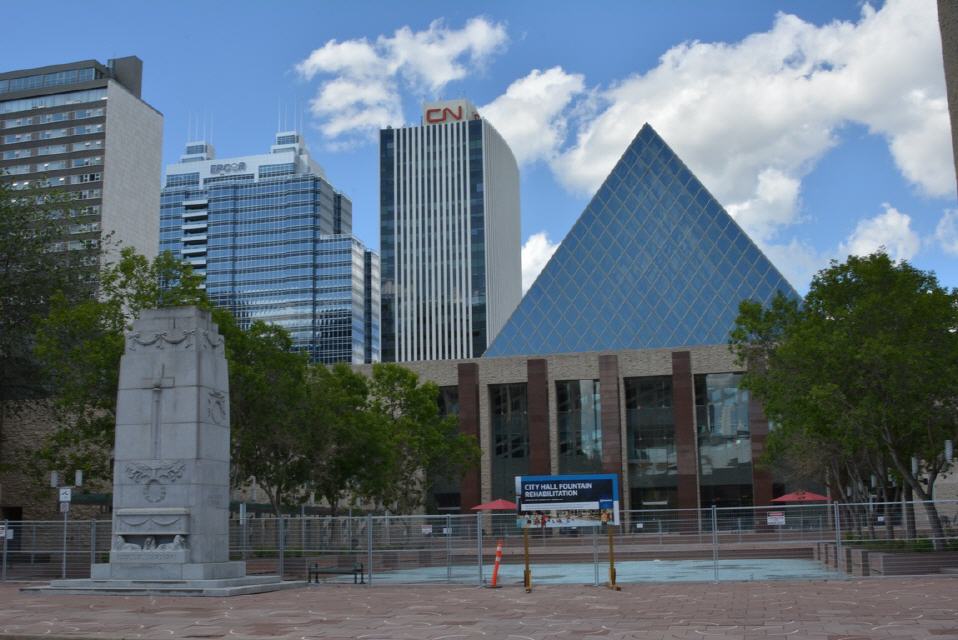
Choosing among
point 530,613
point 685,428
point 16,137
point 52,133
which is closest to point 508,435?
point 685,428

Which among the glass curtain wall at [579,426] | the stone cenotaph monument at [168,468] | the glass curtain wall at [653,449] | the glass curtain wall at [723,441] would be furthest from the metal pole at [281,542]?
the glass curtain wall at [723,441]

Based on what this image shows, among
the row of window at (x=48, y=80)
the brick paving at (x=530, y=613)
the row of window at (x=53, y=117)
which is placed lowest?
the brick paving at (x=530, y=613)

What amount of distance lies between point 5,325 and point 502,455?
140ft

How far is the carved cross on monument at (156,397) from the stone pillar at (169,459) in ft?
0.08

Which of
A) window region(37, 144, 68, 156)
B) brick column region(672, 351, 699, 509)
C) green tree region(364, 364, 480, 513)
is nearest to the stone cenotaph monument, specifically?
green tree region(364, 364, 480, 513)

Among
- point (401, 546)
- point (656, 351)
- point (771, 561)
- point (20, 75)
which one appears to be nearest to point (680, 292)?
point (656, 351)

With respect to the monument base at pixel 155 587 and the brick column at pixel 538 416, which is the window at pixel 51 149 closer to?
the brick column at pixel 538 416

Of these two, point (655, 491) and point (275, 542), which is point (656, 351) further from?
point (275, 542)

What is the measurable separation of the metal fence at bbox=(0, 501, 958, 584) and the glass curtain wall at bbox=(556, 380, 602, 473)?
3321cm

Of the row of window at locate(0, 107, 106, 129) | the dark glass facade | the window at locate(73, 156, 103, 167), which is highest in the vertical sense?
the row of window at locate(0, 107, 106, 129)

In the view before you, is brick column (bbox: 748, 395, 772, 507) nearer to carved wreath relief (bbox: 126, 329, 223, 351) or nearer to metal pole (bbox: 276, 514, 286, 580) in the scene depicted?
metal pole (bbox: 276, 514, 286, 580)

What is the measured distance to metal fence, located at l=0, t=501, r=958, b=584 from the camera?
96.5ft

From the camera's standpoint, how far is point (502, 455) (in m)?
78.2

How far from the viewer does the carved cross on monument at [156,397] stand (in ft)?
85.7
